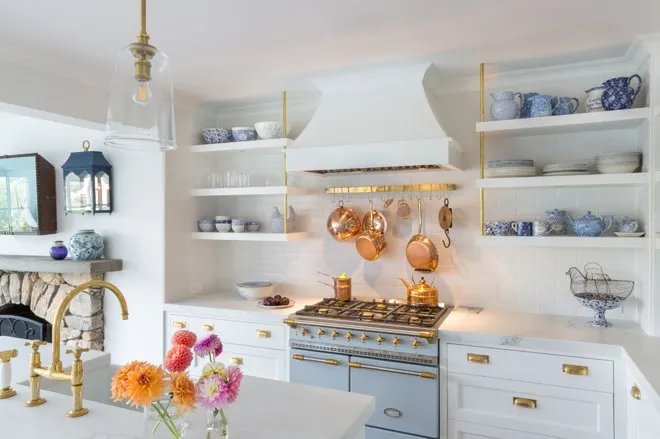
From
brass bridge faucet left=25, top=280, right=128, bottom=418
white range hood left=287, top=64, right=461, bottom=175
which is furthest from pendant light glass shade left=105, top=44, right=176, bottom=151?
white range hood left=287, top=64, right=461, bottom=175

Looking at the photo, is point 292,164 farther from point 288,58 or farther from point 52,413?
point 52,413

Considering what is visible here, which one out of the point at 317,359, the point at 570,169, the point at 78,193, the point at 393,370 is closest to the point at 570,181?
the point at 570,169

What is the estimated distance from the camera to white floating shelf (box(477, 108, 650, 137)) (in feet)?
7.95

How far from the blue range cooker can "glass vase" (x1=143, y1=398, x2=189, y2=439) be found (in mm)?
1393

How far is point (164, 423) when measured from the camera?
1.28 metres

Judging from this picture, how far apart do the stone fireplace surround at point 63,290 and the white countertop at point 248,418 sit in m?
2.06

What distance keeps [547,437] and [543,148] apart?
63.5 inches

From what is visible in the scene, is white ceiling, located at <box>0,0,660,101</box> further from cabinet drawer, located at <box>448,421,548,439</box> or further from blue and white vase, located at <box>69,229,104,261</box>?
cabinet drawer, located at <box>448,421,548,439</box>

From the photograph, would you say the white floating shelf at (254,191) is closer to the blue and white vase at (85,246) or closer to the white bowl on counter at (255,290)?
the white bowl on counter at (255,290)

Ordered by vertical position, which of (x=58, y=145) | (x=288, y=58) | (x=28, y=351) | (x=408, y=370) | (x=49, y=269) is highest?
(x=288, y=58)

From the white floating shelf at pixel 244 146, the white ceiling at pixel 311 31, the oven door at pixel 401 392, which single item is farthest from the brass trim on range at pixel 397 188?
the oven door at pixel 401 392

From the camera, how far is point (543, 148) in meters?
2.90

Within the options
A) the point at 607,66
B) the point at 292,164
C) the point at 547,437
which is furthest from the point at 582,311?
the point at 292,164

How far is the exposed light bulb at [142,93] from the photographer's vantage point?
1339 mm
